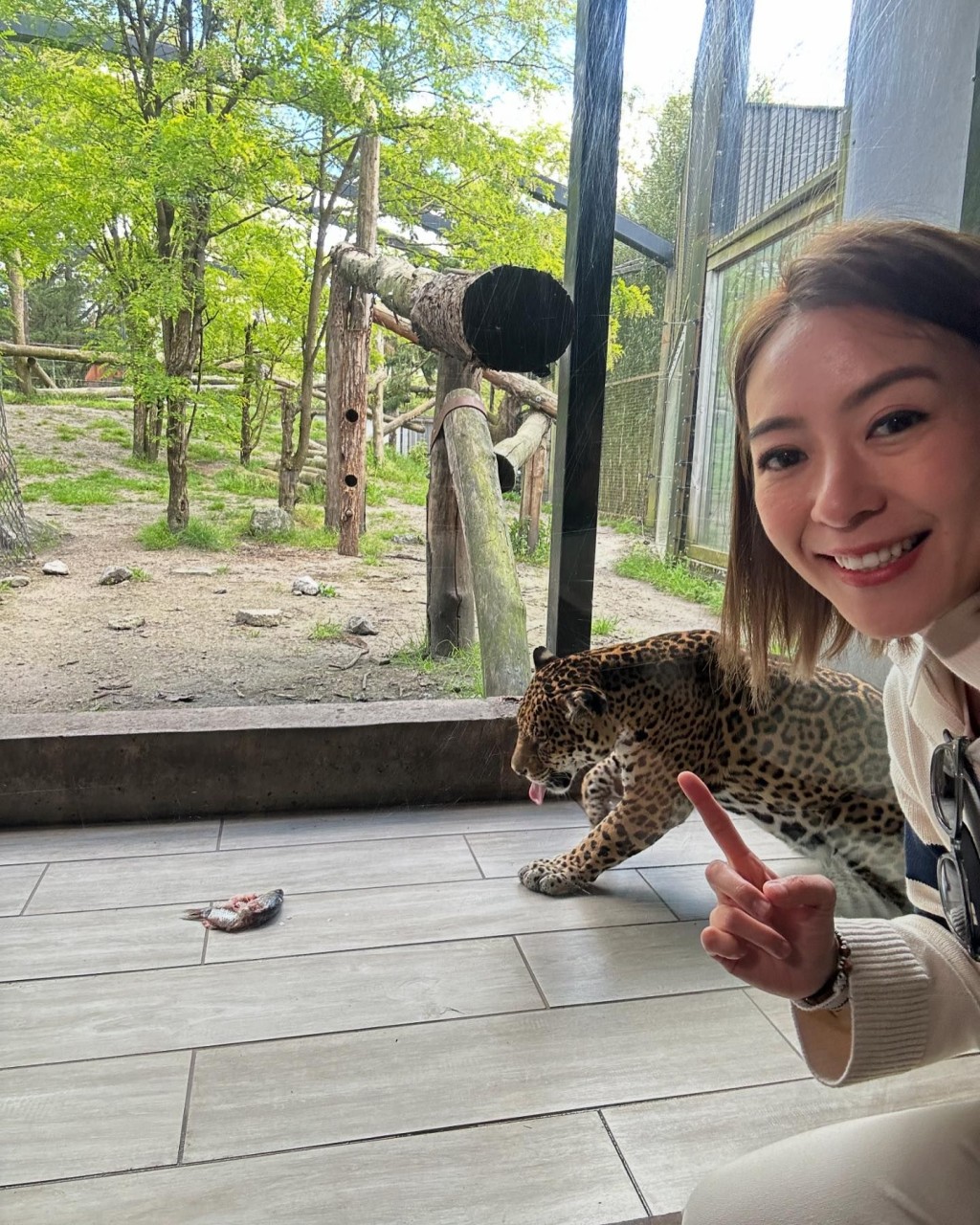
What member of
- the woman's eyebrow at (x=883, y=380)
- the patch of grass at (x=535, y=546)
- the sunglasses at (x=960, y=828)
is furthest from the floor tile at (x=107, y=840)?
the woman's eyebrow at (x=883, y=380)

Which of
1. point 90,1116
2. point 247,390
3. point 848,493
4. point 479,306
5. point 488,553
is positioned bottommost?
point 90,1116

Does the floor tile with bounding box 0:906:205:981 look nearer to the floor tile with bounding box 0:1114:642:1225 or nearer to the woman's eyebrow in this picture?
the floor tile with bounding box 0:1114:642:1225

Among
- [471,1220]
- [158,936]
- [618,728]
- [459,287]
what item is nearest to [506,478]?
[459,287]

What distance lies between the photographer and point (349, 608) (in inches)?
51.5

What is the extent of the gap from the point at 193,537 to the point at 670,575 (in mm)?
671

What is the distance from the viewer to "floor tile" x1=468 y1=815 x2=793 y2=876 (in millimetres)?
1315

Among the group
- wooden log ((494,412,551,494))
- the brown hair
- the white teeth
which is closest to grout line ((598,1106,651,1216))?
the brown hair

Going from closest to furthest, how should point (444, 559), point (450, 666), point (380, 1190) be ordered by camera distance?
point (380, 1190) → point (444, 559) → point (450, 666)

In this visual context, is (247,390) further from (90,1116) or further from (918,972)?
(918,972)

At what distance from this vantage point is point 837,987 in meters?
0.56

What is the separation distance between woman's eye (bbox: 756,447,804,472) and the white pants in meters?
0.46

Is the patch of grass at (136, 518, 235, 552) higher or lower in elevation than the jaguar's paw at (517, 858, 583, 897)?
higher

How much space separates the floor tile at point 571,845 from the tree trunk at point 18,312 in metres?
0.94

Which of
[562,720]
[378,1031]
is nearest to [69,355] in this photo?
[562,720]
